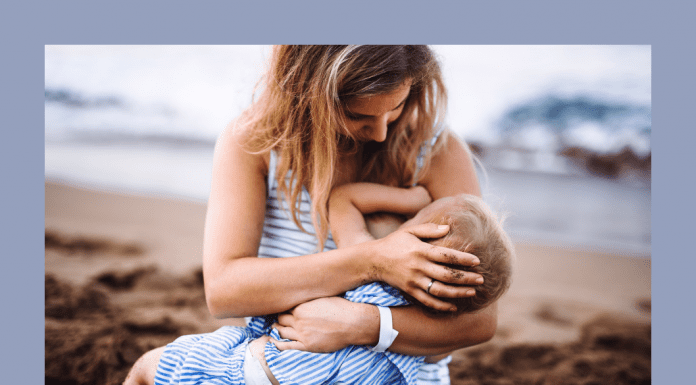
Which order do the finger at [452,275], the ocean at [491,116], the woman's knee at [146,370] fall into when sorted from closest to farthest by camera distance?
the finger at [452,275] → the woman's knee at [146,370] → the ocean at [491,116]

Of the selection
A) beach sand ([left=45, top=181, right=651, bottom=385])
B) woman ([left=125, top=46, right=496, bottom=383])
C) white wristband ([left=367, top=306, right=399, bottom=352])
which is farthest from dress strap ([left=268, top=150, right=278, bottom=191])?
beach sand ([left=45, top=181, right=651, bottom=385])

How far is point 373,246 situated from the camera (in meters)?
1.01

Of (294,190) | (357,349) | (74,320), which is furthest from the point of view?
(74,320)

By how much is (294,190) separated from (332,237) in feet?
0.52

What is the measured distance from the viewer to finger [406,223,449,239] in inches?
38.4

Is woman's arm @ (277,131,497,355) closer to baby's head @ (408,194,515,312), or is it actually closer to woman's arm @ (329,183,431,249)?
baby's head @ (408,194,515,312)

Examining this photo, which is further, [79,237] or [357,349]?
[79,237]

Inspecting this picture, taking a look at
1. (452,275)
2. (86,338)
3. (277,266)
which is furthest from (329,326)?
(86,338)

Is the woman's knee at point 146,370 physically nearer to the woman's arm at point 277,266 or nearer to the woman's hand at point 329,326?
the woman's arm at point 277,266

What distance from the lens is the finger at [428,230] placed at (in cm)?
98

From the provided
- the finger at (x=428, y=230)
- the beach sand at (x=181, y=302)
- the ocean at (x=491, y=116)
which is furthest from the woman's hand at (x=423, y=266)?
the beach sand at (x=181, y=302)

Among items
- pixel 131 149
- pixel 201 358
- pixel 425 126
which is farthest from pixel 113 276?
pixel 425 126

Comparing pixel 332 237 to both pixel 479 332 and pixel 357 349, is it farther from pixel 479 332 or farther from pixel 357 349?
pixel 479 332

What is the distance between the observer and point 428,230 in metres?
0.99
